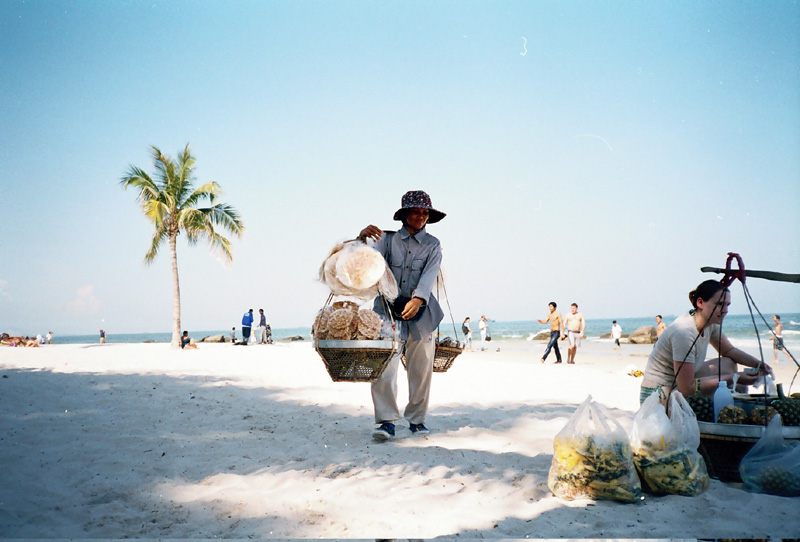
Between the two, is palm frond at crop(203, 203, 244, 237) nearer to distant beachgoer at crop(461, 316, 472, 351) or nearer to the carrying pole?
distant beachgoer at crop(461, 316, 472, 351)

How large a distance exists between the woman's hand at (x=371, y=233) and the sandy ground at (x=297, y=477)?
5.33 ft

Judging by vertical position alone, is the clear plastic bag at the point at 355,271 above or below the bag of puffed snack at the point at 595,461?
above

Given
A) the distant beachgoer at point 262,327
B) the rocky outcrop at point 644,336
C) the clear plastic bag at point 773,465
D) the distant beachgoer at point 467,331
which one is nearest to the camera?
the clear plastic bag at point 773,465

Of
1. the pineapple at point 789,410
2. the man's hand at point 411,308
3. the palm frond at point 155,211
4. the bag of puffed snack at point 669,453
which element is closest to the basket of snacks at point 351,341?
the man's hand at point 411,308

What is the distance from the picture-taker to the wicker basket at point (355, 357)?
134 inches

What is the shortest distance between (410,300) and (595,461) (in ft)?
6.06

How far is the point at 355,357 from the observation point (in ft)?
11.4

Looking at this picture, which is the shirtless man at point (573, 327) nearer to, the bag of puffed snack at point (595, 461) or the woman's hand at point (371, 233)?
the woman's hand at point (371, 233)

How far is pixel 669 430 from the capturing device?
298 centimetres

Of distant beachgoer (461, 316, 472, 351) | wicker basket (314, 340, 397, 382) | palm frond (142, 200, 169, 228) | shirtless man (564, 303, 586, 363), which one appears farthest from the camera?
palm frond (142, 200, 169, 228)

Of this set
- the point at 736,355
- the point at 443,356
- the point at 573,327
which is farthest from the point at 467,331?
the point at 736,355

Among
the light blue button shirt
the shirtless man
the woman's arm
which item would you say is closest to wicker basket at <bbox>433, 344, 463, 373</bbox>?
the light blue button shirt

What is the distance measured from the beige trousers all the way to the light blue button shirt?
18 cm

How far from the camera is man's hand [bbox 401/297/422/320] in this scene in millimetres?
4145
